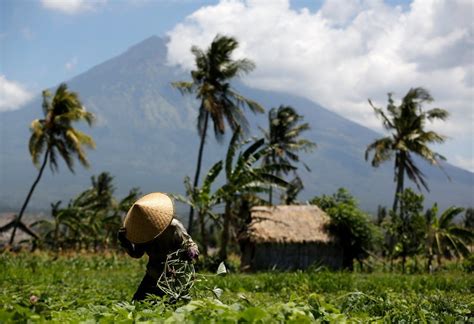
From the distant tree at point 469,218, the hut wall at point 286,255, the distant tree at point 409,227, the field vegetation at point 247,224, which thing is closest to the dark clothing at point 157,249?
the field vegetation at point 247,224

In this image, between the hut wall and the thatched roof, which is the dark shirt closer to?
the thatched roof

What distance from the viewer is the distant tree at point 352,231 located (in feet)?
72.5

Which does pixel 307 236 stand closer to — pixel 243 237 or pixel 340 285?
pixel 243 237

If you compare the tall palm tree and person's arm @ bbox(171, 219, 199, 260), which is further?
the tall palm tree

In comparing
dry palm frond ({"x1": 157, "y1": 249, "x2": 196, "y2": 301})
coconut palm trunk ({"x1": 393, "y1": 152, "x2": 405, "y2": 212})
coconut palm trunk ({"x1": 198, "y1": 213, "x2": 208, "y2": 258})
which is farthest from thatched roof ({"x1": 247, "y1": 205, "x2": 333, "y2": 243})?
dry palm frond ({"x1": 157, "y1": 249, "x2": 196, "y2": 301})

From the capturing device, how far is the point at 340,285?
452 inches

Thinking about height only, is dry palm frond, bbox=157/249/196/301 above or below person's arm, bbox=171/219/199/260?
below

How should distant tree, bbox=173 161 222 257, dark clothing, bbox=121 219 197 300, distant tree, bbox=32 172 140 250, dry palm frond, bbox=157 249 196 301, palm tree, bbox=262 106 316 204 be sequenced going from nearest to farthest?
dry palm frond, bbox=157 249 196 301 < dark clothing, bbox=121 219 197 300 < distant tree, bbox=173 161 222 257 < distant tree, bbox=32 172 140 250 < palm tree, bbox=262 106 316 204

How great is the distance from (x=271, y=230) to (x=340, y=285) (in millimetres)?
10317

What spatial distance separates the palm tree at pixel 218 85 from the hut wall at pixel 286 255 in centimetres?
601

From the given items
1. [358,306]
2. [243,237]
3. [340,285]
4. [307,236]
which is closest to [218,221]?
[243,237]

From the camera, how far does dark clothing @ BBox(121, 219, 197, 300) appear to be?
5.18 m

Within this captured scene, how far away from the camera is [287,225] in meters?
21.7

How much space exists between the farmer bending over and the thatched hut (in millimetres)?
15930
